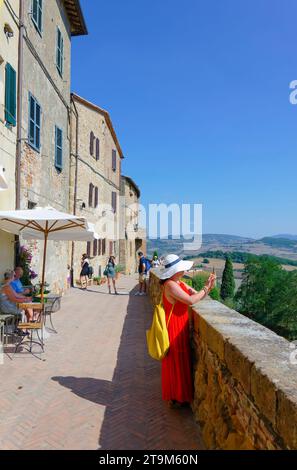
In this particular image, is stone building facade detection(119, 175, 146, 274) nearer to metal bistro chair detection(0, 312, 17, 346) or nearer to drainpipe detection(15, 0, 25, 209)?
A: drainpipe detection(15, 0, 25, 209)

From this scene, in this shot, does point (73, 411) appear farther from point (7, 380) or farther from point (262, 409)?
point (262, 409)

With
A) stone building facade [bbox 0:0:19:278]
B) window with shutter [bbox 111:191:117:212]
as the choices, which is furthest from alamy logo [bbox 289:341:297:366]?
window with shutter [bbox 111:191:117:212]

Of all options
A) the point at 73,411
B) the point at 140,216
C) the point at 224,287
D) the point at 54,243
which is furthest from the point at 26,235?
the point at 140,216

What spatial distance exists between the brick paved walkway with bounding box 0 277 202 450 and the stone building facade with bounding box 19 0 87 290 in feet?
15.3

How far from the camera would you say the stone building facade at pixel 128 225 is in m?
31.2

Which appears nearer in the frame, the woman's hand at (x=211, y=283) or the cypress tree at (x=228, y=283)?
the woman's hand at (x=211, y=283)

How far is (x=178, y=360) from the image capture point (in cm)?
393

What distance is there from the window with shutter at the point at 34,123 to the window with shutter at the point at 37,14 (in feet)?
6.96

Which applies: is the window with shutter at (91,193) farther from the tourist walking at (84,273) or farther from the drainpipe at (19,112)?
the drainpipe at (19,112)

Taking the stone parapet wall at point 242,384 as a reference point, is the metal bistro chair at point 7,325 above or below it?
below

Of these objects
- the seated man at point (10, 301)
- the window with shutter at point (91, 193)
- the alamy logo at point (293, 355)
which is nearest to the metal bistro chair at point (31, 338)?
the seated man at point (10, 301)

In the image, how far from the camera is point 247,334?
3.03 metres

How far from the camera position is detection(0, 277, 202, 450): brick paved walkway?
3506mm

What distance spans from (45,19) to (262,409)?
41.0 ft
